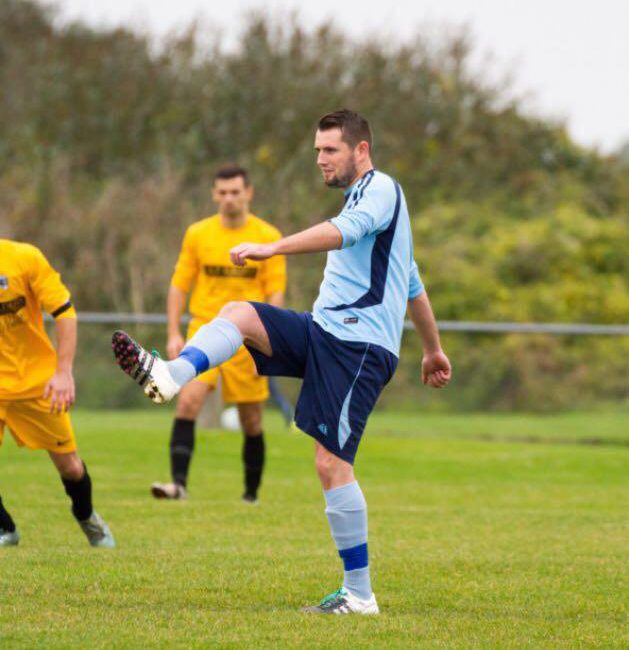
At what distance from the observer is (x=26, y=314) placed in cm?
761

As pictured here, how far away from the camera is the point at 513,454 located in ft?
50.8

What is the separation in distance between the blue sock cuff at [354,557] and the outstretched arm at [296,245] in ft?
4.35

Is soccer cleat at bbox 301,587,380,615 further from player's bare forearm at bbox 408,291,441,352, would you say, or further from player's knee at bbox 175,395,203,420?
player's knee at bbox 175,395,203,420

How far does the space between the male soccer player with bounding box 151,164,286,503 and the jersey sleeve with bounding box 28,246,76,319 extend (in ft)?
9.78

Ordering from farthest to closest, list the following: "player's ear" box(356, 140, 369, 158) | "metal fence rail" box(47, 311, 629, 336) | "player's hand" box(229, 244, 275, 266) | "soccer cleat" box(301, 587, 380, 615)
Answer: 1. "metal fence rail" box(47, 311, 629, 336)
2. "player's ear" box(356, 140, 369, 158)
3. "soccer cleat" box(301, 587, 380, 615)
4. "player's hand" box(229, 244, 275, 266)

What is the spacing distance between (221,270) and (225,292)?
0.55ft

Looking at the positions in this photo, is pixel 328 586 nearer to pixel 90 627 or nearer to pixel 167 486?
pixel 90 627

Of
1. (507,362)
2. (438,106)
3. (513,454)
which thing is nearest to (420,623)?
(513,454)

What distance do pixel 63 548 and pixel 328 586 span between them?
1833mm

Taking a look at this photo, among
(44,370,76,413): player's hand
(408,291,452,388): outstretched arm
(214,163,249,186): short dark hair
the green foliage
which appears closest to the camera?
(408,291,452,388): outstretched arm

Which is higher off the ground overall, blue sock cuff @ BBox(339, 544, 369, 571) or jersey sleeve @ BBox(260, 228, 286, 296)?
jersey sleeve @ BBox(260, 228, 286, 296)

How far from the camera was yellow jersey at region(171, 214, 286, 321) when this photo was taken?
10.6 meters

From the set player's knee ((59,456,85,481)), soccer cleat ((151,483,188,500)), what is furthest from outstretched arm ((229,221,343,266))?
soccer cleat ((151,483,188,500))

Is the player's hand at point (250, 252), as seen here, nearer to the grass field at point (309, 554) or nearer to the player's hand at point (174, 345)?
the grass field at point (309, 554)
